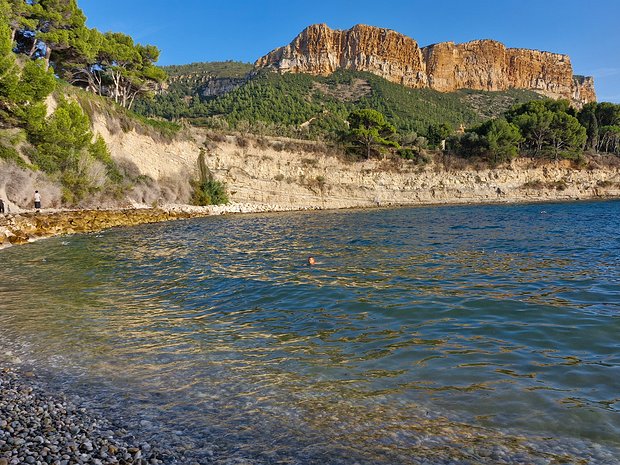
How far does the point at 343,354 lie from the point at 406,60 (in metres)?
133

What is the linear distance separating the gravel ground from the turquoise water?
0.24 metres

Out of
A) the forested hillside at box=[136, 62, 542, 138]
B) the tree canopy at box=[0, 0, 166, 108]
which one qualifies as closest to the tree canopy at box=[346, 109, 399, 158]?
the forested hillside at box=[136, 62, 542, 138]

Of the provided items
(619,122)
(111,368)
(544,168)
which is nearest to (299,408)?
(111,368)

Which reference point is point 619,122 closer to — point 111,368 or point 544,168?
point 544,168

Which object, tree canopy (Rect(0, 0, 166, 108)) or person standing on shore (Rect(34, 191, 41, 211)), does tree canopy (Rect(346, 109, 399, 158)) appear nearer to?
tree canopy (Rect(0, 0, 166, 108))

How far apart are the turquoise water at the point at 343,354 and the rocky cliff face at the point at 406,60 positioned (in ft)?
358

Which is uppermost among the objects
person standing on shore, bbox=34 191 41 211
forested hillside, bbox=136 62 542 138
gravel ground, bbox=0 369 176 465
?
forested hillside, bbox=136 62 542 138

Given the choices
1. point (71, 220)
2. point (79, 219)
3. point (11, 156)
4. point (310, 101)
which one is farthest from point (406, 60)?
point (71, 220)

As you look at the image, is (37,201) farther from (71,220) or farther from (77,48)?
(77,48)

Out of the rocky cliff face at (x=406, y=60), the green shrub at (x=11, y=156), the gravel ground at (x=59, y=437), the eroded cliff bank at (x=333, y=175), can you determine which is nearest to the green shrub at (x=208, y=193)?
the eroded cliff bank at (x=333, y=175)

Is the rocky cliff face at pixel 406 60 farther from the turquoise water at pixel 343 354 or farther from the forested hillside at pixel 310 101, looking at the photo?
the turquoise water at pixel 343 354

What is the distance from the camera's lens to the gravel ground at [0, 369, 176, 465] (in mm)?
3055

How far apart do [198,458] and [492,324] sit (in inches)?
188

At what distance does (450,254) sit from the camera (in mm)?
12938
